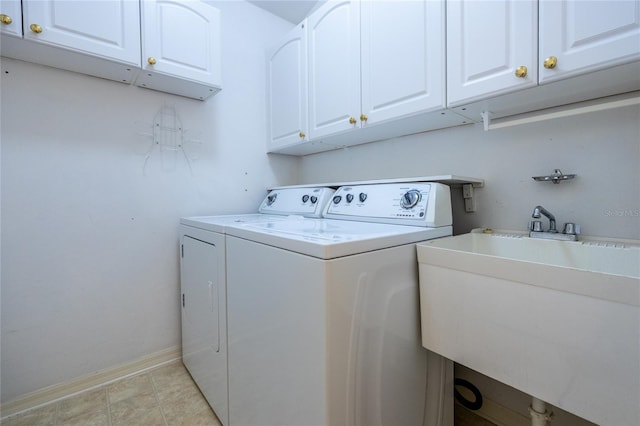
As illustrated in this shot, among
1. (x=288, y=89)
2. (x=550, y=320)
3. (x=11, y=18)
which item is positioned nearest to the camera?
(x=550, y=320)

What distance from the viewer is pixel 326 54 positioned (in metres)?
1.70

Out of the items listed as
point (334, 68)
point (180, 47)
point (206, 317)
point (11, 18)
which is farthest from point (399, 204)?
point (11, 18)

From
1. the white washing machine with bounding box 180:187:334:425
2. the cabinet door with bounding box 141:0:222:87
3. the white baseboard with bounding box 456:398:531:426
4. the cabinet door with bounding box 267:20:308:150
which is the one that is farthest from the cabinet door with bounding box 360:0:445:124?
the white baseboard with bounding box 456:398:531:426

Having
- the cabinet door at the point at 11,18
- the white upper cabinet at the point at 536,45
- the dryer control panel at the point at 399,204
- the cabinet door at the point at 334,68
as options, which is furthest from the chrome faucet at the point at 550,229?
the cabinet door at the point at 11,18

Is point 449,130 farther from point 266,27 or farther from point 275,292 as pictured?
point 266,27

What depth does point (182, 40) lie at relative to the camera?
160 cm

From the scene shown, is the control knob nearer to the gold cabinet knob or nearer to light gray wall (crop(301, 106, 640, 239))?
light gray wall (crop(301, 106, 640, 239))

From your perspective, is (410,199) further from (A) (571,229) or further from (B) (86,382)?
(B) (86,382)

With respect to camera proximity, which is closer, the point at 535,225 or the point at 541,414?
the point at 541,414

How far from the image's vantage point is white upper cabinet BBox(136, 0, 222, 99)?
1499 mm

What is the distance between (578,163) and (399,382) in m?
1.11

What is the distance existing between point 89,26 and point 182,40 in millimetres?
420

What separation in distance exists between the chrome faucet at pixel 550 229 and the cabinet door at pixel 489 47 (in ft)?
1.65

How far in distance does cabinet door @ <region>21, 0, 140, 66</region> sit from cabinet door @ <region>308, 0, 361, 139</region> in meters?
0.97
